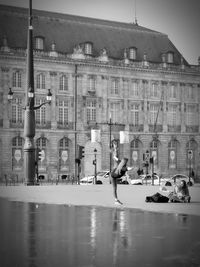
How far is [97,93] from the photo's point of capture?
66.0 m

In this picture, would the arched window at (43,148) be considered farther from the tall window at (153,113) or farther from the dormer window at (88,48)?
the tall window at (153,113)

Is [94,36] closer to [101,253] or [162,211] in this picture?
[162,211]

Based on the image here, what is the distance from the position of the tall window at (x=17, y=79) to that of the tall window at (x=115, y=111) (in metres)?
10.2

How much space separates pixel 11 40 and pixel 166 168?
21.1 meters

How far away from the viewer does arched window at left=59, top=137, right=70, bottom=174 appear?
209 feet

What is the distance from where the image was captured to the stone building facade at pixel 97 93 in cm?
6181

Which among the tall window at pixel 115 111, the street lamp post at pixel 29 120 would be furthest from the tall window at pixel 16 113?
the street lamp post at pixel 29 120

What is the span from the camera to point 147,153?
6450 cm

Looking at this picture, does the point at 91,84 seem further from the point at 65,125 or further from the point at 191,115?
→ the point at 191,115

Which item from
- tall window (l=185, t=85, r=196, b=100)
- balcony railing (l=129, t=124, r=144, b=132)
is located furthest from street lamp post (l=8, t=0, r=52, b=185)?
tall window (l=185, t=85, r=196, b=100)

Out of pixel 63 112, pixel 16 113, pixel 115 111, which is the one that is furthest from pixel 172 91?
pixel 16 113

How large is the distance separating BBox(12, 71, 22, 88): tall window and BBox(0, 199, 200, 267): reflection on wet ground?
46054 millimetres

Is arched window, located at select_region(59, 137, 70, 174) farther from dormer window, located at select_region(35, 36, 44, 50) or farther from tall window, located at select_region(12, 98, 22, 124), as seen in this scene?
dormer window, located at select_region(35, 36, 44, 50)

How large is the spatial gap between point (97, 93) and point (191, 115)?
13.2m
